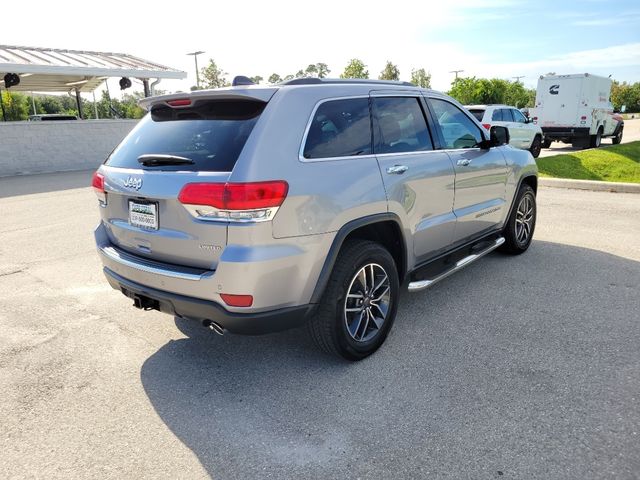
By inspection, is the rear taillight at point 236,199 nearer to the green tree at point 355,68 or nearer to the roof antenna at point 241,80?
the roof antenna at point 241,80

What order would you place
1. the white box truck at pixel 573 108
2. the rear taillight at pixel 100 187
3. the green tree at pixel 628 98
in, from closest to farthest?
the rear taillight at pixel 100 187, the white box truck at pixel 573 108, the green tree at pixel 628 98

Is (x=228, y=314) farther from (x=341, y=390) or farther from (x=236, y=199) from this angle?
(x=341, y=390)

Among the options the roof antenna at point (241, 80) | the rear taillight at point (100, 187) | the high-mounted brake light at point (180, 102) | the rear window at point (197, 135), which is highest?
the roof antenna at point (241, 80)

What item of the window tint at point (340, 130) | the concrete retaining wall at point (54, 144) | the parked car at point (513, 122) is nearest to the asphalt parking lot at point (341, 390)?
the window tint at point (340, 130)

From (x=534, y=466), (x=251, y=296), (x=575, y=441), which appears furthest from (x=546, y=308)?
(x=251, y=296)

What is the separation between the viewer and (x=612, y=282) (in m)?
4.80

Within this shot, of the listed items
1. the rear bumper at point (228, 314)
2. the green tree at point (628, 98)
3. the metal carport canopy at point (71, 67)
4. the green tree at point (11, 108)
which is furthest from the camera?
the green tree at point (628, 98)

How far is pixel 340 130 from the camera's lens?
3.23m

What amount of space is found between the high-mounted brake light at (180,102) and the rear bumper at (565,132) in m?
18.9

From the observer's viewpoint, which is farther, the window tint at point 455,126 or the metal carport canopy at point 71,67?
the metal carport canopy at point 71,67

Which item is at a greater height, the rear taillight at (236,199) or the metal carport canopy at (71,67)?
the metal carport canopy at (71,67)

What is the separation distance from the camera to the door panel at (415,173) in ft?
11.5

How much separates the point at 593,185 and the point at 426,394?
341 inches

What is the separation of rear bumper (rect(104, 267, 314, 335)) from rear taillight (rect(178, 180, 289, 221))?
0.52 m
